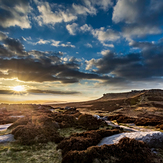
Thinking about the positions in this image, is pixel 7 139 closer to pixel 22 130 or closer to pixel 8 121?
pixel 22 130

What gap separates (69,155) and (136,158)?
3.91 m

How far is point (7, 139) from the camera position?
941 cm

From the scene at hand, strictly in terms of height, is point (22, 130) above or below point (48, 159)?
above

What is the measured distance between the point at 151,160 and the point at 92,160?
11.4 feet

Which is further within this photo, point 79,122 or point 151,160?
point 79,122

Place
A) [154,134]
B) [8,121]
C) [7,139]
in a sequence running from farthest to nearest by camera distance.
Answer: [8,121] → [7,139] → [154,134]

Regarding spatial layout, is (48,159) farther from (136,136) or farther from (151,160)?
(136,136)

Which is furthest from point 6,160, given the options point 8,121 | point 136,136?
point 8,121

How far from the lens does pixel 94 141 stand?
29.5ft

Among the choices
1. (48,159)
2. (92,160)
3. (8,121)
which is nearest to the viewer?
(92,160)

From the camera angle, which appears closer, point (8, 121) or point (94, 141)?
point (94, 141)

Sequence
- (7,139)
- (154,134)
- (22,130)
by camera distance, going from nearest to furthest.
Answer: (154,134), (7,139), (22,130)

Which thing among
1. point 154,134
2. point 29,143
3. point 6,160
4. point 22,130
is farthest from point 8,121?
point 154,134

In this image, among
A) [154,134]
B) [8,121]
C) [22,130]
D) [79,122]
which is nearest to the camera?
[154,134]
